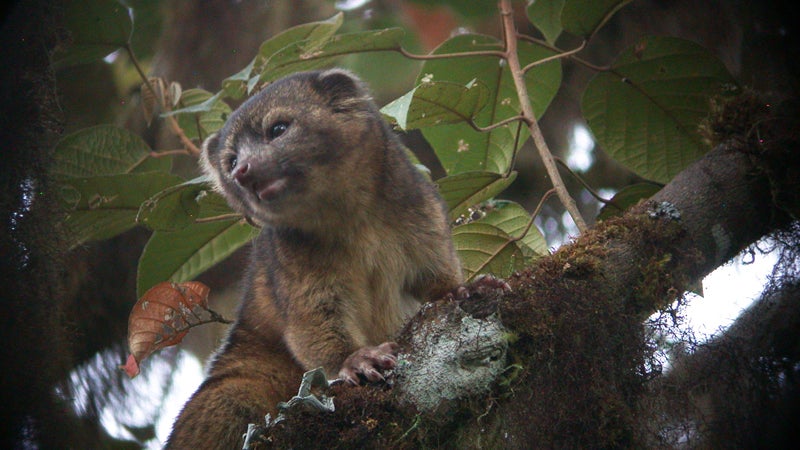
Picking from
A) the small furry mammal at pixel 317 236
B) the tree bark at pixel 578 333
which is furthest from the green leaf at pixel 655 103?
the small furry mammal at pixel 317 236

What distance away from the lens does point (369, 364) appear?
10.6ft

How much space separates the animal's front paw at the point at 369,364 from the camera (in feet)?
10.3

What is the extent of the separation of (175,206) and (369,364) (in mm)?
1728

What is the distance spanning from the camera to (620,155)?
174 inches

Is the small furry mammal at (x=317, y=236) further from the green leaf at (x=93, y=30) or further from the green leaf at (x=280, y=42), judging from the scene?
the green leaf at (x=93, y=30)

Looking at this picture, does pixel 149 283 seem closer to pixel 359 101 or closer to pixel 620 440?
pixel 359 101

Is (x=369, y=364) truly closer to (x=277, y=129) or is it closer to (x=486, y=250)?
(x=486, y=250)

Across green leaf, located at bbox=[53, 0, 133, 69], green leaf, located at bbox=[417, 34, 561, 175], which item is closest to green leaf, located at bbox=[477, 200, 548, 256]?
green leaf, located at bbox=[417, 34, 561, 175]

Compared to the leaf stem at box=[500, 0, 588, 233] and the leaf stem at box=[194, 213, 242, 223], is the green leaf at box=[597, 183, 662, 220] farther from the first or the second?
the leaf stem at box=[194, 213, 242, 223]

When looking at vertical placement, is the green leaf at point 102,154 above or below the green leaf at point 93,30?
below

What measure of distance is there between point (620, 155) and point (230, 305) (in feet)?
12.1

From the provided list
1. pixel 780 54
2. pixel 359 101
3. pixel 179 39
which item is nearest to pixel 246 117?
pixel 359 101

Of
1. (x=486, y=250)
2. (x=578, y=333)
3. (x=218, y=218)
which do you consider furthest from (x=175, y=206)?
(x=578, y=333)

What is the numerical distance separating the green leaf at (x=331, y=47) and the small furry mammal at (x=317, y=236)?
0.39ft
